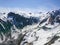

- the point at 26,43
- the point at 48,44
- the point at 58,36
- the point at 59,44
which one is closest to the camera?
the point at 59,44

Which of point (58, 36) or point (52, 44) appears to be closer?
point (52, 44)

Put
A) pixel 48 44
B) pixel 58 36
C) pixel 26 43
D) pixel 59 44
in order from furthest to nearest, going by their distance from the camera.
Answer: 1. pixel 26 43
2. pixel 58 36
3. pixel 48 44
4. pixel 59 44

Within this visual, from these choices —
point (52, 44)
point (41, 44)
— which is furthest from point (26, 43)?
point (52, 44)

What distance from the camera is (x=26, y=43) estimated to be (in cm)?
13312

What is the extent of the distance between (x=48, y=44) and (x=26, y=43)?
32.1 m

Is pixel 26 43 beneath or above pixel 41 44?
above

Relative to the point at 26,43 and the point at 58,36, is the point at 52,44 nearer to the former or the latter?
the point at 58,36

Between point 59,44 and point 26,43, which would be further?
point 26,43

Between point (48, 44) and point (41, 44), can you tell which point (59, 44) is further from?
point (41, 44)

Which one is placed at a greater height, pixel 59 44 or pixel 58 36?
pixel 58 36

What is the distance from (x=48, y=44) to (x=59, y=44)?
31.3ft

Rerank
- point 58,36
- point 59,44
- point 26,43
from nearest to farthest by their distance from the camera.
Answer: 1. point 59,44
2. point 58,36
3. point 26,43

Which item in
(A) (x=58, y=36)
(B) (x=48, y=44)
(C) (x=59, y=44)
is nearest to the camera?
(C) (x=59, y=44)

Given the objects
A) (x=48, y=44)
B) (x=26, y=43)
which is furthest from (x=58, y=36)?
(x=26, y=43)
